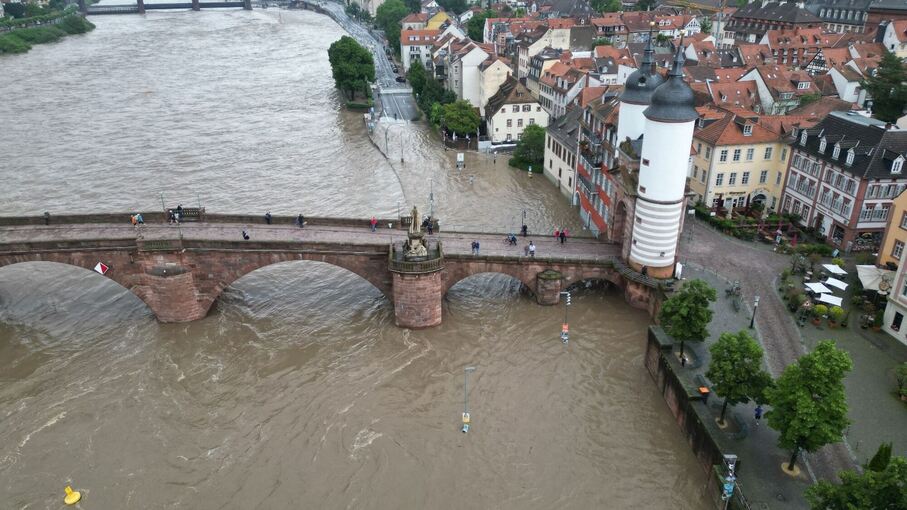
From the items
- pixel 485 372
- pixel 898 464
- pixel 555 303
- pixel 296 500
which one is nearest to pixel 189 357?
pixel 296 500

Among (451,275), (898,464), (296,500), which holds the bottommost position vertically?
(296,500)

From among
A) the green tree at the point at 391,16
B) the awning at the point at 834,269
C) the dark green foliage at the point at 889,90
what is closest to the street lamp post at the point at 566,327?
the awning at the point at 834,269

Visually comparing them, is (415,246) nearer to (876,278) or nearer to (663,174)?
(663,174)

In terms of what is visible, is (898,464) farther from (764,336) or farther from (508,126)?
(508,126)

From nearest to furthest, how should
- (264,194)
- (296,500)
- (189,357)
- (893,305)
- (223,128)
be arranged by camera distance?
(296,500)
(893,305)
(189,357)
(264,194)
(223,128)

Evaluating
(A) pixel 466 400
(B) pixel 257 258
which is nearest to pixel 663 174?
(A) pixel 466 400

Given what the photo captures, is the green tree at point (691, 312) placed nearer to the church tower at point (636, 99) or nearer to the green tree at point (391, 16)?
the church tower at point (636, 99)

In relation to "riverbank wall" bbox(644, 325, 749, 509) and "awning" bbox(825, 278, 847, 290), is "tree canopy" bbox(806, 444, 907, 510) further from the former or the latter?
"awning" bbox(825, 278, 847, 290)
